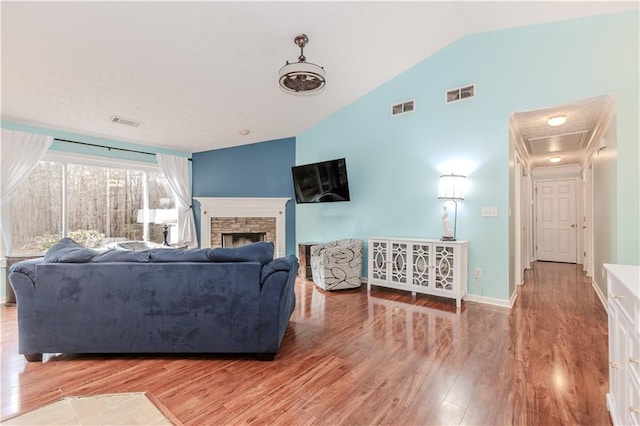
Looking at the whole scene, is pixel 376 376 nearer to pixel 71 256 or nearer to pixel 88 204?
pixel 71 256

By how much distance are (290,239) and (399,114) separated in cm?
296

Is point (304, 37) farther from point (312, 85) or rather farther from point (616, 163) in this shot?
point (616, 163)

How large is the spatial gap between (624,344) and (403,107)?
370 centimetres

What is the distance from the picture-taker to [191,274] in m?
2.25

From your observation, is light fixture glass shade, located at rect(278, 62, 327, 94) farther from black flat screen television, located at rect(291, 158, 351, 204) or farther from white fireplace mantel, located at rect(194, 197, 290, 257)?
white fireplace mantel, located at rect(194, 197, 290, 257)

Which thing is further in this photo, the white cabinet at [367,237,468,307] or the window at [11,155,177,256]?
the window at [11,155,177,256]

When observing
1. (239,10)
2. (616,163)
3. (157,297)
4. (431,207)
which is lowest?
(157,297)

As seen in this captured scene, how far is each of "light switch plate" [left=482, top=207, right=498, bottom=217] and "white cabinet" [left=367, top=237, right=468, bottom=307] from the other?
451mm

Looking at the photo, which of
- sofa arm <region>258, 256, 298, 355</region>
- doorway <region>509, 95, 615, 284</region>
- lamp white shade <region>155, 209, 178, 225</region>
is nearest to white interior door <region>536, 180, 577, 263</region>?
doorway <region>509, 95, 615, 284</region>

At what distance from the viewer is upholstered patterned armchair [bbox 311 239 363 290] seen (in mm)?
4285

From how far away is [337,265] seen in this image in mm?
4324

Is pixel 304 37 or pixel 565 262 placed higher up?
pixel 304 37

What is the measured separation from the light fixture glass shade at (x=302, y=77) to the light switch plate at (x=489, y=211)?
2.45 metres

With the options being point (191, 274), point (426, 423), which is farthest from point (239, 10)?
point (426, 423)
